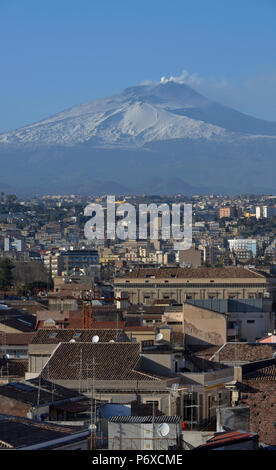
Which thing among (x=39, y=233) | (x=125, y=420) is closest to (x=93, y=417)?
(x=125, y=420)

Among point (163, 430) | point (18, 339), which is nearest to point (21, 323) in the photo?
point (18, 339)

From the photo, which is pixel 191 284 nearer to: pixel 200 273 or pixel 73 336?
pixel 200 273

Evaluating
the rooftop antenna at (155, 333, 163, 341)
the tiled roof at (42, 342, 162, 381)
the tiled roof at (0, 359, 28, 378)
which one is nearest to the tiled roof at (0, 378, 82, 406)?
the tiled roof at (42, 342, 162, 381)

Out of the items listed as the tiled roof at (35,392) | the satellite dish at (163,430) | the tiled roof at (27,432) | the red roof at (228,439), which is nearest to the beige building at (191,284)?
the tiled roof at (35,392)

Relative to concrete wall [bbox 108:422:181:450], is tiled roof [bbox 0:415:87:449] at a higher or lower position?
higher

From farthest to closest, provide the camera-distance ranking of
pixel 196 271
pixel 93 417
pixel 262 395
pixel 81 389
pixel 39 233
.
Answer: pixel 39 233 < pixel 196 271 < pixel 81 389 < pixel 262 395 < pixel 93 417

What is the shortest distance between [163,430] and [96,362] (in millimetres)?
7824

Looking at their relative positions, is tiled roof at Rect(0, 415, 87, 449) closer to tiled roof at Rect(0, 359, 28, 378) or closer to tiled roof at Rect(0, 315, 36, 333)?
tiled roof at Rect(0, 359, 28, 378)

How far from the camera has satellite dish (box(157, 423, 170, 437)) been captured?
496 inches

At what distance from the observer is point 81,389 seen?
64.4ft

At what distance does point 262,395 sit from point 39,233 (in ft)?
550

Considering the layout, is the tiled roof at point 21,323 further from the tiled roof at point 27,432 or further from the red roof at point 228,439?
the red roof at point 228,439

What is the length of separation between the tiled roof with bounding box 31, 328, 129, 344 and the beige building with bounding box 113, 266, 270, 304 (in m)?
32.0
